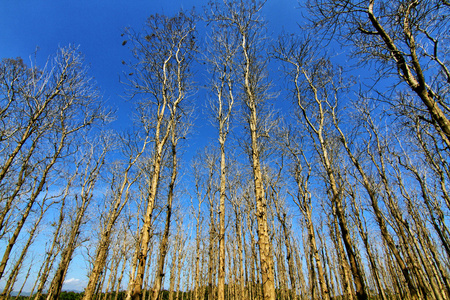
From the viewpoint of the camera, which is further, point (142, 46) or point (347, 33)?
point (142, 46)

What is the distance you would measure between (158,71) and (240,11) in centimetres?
415

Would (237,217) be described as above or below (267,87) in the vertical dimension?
below

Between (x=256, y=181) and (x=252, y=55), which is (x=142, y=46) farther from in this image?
(x=256, y=181)

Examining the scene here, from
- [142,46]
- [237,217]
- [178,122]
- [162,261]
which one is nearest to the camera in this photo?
[162,261]

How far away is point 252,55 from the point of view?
8.27 metres

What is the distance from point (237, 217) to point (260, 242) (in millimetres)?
9325

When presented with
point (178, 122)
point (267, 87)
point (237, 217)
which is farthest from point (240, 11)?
point (237, 217)

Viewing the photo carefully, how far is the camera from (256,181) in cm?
602

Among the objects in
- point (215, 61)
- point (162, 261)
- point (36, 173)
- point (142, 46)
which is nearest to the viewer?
point (162, 261)

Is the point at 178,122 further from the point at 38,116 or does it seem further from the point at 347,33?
the point at 347,33

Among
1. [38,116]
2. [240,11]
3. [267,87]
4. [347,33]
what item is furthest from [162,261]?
[240,11]

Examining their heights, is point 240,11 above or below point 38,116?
above

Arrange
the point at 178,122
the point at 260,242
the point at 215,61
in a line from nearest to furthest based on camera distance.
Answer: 1. the point at 260,242
2. the point at 178,122
3. the point at 215,61

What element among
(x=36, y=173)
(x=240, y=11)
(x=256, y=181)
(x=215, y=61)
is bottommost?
(x=256, y=181)
